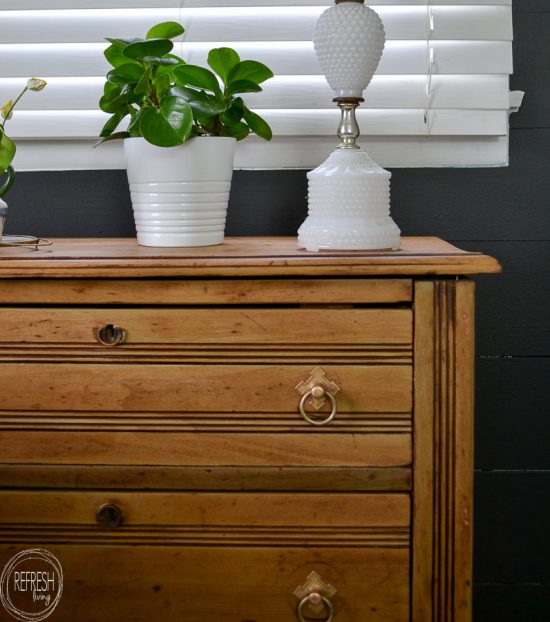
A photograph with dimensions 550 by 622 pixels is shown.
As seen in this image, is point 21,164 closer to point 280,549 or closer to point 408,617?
point 280,549

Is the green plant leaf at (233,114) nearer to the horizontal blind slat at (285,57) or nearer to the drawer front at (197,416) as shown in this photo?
the horizontal blind slat at (285,57)

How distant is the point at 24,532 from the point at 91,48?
898mm

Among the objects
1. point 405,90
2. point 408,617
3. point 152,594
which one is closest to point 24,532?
point 152,594

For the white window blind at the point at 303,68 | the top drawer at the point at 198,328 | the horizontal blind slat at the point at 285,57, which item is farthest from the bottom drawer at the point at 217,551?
the horizontal blind slat at the point at 285,57

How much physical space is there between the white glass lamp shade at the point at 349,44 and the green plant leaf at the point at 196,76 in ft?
0.57

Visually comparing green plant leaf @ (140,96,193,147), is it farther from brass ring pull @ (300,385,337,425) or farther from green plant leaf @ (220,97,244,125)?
brass ring pull @ (300,385,337,425)

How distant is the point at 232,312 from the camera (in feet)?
3.26

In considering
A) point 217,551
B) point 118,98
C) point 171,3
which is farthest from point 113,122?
point 217,551

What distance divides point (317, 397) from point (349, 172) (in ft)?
1.15

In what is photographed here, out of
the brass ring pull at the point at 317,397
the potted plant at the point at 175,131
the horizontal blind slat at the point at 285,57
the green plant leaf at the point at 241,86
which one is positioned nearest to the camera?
the brass ring pull at the point at 317,397

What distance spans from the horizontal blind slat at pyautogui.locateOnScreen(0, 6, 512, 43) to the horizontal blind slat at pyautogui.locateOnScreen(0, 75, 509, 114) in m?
0.08

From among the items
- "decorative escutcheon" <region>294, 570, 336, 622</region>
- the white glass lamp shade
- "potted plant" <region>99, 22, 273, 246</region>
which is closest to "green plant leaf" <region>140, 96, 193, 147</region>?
"potted plant" <region>99, 22, 273, 246</region>

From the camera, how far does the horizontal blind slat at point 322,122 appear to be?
1420 millimetres

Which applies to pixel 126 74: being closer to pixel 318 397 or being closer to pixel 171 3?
pixel 171 3
